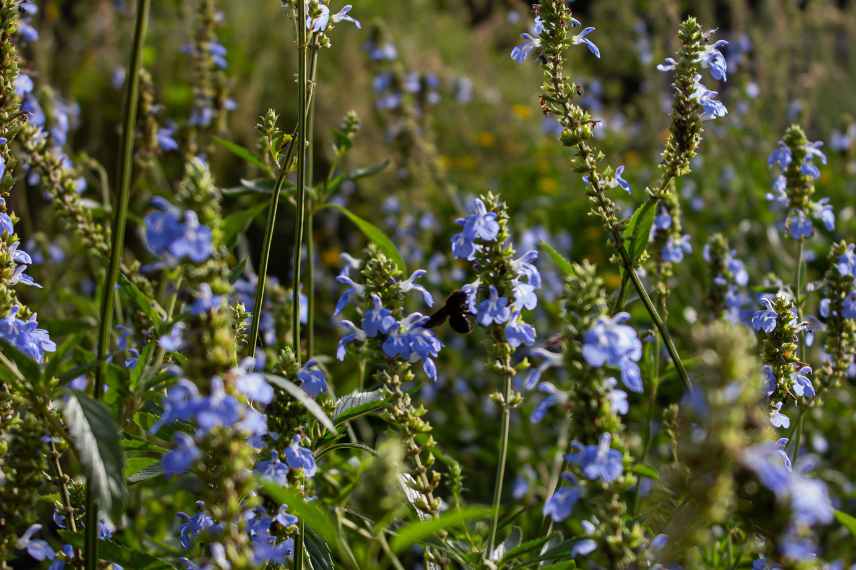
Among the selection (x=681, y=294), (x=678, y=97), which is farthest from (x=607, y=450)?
(x=681, y=294)

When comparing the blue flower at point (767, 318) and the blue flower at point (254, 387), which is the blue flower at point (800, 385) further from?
the blue flower at point (254, 387)

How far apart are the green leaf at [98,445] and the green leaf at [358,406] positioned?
1.72 feet

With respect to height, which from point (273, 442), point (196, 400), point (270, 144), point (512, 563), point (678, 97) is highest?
point (678, 97)

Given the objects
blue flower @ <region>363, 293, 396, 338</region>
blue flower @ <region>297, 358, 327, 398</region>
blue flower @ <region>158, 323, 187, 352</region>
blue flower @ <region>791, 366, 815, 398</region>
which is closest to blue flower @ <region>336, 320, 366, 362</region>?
blue flower @ <region>363, 293, 396, 338</region>

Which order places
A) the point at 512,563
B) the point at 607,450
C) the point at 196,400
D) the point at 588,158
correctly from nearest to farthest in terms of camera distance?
the point at 196,400 < the point at 607,450 < the point at 588,158 < the point at 512,563

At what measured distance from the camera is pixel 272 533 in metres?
1.77

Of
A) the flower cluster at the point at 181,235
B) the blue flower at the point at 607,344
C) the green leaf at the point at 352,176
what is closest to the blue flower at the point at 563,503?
the blue flower at the point at 607,344

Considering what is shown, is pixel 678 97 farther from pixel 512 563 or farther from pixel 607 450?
pixel 512 563

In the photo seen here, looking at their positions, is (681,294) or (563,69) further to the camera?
(681,294)

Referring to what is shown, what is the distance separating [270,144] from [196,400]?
0.83 metres

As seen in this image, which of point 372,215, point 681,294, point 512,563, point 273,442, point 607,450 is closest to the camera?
point 607,450

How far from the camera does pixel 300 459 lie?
1.66 metres

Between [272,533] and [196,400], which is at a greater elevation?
[196,400]

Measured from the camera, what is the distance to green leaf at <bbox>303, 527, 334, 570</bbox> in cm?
202
